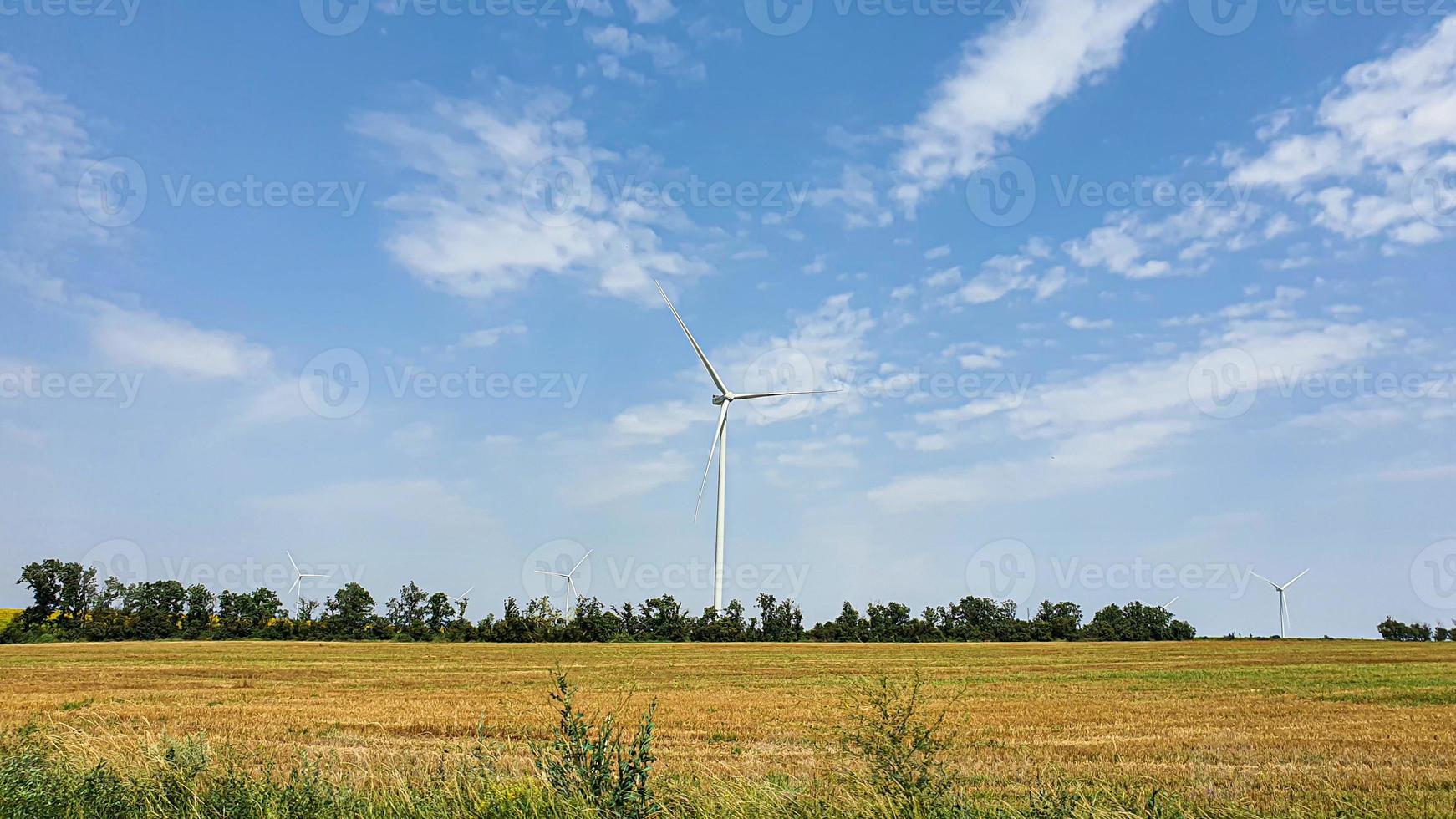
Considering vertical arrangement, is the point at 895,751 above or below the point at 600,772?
above

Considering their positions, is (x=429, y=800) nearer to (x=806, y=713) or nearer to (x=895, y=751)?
(x=895, y=751)

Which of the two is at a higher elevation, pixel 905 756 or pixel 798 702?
pixel 905 756

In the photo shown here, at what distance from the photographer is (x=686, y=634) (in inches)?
3937

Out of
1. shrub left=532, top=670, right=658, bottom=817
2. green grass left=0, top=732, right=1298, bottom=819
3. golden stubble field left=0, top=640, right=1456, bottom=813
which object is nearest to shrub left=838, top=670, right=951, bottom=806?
green grass left=0, top=732, right=1298, bottom=819

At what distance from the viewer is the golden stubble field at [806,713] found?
574 inches

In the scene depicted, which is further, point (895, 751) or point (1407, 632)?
point (1407, 632)

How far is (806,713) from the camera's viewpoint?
25734 mm

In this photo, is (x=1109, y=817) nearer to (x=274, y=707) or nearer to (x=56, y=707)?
(x=274, y=707)

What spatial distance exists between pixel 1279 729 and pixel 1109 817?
16.7m

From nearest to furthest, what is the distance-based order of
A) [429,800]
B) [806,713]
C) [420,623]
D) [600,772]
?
[600,772] → [429,800] → [806,713] → [420,623]

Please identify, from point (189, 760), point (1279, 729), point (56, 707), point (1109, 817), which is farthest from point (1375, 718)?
Answer: point (56, 707)

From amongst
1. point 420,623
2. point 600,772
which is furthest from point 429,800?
point 420,623

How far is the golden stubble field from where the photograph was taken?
14578 mm

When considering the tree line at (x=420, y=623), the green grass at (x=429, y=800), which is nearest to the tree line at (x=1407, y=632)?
the tree line at (x=420, y=623)
